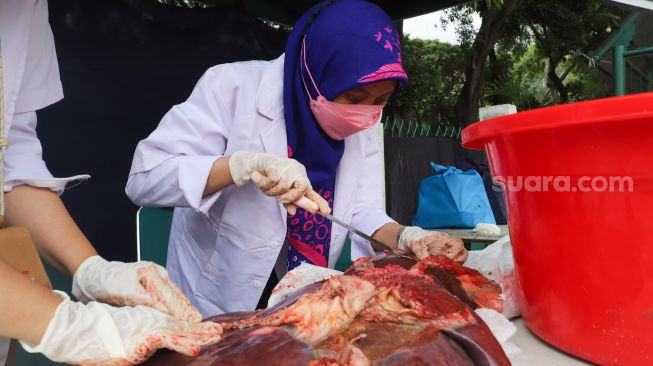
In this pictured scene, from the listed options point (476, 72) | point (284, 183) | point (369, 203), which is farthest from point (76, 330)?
point (476, 72)

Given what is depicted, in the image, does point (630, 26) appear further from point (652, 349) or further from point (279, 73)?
point (652, 349)

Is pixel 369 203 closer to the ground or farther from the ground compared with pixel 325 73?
closer to the ground

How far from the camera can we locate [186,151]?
185cm

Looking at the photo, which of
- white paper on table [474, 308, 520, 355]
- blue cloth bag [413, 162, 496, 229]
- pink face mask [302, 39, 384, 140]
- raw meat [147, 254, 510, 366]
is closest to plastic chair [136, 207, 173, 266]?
pink face mask [302, 39, 384, 140]

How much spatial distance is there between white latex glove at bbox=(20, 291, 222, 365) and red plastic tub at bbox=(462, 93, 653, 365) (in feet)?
2.38

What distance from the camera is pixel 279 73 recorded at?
6.84 ft

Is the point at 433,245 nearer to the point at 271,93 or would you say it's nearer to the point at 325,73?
the point at 325,73

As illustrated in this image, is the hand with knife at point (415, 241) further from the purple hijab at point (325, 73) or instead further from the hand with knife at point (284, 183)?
the purple hijab at point (325, 73)

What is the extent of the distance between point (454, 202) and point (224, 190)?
10.1 feet

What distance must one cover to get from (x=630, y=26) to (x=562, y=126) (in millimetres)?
3548

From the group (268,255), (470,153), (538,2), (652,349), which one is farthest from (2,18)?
(538,2)

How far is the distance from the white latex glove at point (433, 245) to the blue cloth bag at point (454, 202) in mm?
2735

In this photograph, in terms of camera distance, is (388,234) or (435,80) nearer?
(388,234)

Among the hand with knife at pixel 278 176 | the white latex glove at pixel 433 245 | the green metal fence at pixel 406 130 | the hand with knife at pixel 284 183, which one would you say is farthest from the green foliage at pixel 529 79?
the hand with knife at pixel 278 176
